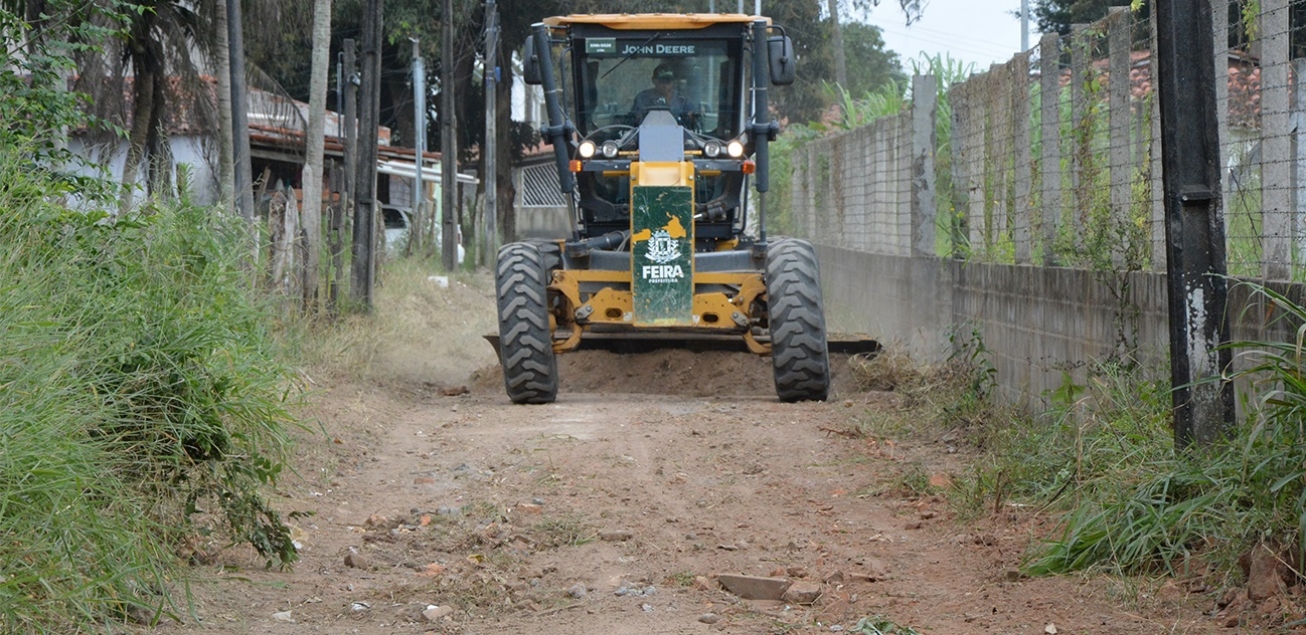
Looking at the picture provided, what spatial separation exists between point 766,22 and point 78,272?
717 centimetres

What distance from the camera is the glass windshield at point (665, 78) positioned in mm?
12562

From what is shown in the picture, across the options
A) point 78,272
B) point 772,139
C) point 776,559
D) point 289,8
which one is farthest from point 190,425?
point 289,8

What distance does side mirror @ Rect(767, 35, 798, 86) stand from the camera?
12055mm

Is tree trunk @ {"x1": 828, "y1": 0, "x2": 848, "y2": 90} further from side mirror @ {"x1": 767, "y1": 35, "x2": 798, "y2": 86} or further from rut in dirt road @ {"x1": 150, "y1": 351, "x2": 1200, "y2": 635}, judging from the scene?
rut in dirt road @ {"x1": 150, "y1": 351, "x2": 1200, "y2": 635}

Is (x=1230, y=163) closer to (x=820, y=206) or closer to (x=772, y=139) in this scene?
(x=772, y=139)

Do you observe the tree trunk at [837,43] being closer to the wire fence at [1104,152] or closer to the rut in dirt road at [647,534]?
the wire fence at [1104,152]

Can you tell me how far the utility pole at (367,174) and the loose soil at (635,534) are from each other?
4.44 meters

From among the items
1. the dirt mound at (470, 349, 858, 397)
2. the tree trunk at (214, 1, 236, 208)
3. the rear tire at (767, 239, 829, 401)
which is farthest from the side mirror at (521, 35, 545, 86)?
the tree trunk at (214, 1, 236, 208)

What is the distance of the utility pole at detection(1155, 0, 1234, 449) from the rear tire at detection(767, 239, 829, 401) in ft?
16.5

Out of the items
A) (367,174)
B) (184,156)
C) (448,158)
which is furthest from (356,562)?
(184,156)

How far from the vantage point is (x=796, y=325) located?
11.0 metres

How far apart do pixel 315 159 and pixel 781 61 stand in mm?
5925

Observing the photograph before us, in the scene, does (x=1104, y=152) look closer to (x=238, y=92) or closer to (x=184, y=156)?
(x=238, y=92)

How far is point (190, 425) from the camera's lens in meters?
6.09
